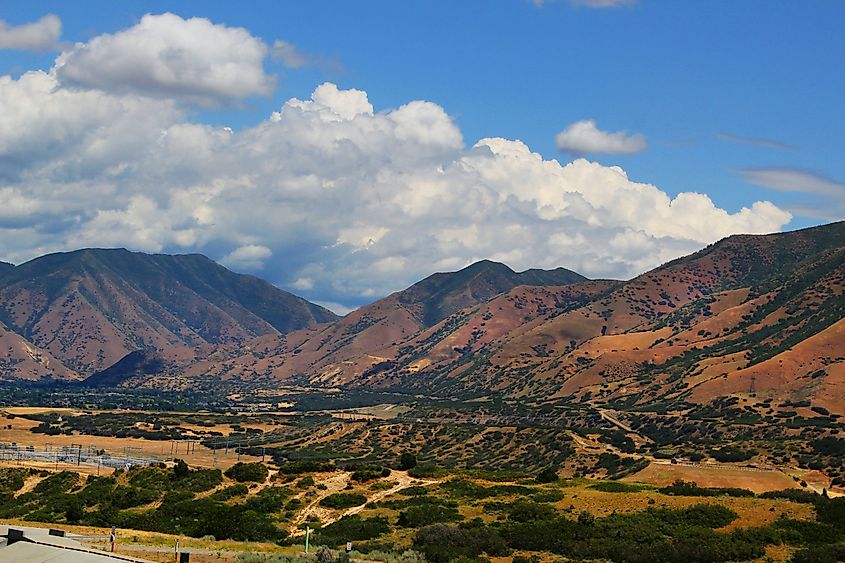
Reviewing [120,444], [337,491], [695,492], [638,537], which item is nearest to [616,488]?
[695,492]

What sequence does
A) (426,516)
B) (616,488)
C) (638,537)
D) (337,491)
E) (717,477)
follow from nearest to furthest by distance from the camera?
(638,537) < (426,516) < (616,488) < (337,491) < (717,477)

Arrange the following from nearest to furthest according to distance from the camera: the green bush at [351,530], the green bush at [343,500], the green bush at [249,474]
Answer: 1. the green bush at [351,530]
2. the green bush at [343,500]
3. the green bush at [249,474]

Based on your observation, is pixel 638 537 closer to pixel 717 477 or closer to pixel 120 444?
pixel 717 477

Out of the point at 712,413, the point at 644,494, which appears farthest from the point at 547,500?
the point at 712,413

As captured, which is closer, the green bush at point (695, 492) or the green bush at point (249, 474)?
the green bush at point (695, 492)

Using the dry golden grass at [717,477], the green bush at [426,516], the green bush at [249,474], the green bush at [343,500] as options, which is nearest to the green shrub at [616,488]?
the green bush at [426,516]

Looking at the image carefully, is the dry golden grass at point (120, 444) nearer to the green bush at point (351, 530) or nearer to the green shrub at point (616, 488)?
the green shrub at point (616, 488)

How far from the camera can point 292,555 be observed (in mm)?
38406

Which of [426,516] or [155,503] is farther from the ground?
[426,516]

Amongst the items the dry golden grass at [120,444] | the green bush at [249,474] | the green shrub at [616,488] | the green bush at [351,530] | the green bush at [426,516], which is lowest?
the dry golden grass at [120,444]

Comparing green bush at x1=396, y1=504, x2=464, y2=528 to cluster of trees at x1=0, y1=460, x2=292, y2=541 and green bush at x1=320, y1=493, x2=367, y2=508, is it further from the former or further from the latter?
cluster of trees at x1=0, y1=460, x2=292, y2=541

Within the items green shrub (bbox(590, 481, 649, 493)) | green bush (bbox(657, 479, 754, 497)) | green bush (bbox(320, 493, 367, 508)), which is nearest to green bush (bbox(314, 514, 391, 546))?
green bush (bbox(320, 493, 367, 508))

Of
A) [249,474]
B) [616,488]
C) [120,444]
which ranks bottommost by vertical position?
[120,444]

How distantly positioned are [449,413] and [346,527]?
140923 mm
